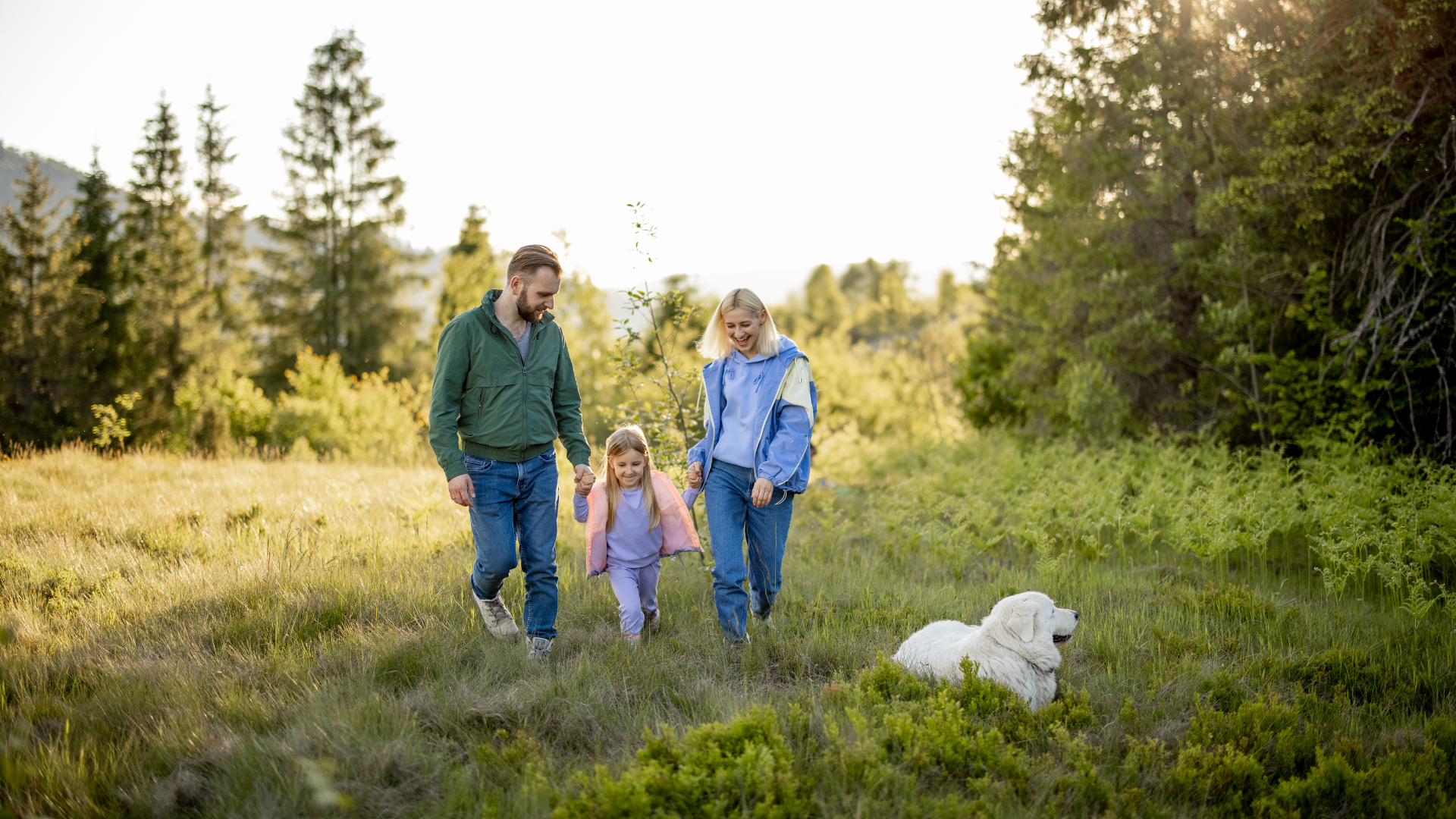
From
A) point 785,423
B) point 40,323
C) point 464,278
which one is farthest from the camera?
point 464,278

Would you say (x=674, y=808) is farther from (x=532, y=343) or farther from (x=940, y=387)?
(x=940, y=387)

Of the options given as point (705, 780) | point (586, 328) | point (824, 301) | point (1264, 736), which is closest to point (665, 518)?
point (705, 780)

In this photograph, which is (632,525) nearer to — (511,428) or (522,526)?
(522,526)

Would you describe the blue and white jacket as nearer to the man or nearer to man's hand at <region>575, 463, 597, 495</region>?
man's hand at <region>575, 463, 597, 495</region>

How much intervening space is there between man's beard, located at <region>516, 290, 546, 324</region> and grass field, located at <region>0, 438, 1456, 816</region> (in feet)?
6.25

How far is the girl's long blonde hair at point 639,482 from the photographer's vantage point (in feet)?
15.4

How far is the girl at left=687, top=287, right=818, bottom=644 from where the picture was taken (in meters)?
4.34

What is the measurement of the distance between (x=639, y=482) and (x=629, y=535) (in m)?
0.35

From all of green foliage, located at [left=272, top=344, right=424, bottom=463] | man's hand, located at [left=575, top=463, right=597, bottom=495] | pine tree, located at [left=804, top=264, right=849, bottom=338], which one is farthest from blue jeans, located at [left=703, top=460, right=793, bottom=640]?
pine tree, located at [left=804, top=264, right=849, bottom=338]

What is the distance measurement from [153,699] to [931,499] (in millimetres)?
6998

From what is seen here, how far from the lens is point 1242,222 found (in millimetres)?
9234

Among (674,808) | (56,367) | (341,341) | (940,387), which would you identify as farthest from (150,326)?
(674,808)

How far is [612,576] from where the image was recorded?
4645mm

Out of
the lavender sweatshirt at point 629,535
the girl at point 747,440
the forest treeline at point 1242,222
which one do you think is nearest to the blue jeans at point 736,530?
the girl at point 747,440
